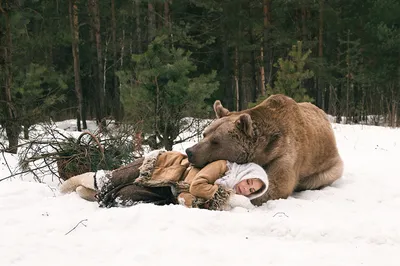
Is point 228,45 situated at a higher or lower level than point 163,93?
higher

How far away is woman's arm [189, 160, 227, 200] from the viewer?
345cm

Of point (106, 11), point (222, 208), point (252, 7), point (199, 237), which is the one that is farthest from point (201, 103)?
point (106, 11)

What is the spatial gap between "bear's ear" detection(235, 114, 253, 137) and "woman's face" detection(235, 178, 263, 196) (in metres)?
0.52

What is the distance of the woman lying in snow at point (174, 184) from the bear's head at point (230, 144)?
0.10 m

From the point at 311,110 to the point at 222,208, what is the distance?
7.19ft

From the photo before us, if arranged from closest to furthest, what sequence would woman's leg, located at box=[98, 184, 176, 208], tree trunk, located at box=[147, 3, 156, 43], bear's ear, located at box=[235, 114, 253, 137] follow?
woman's leg, located at box=[98, 184, 176, 208] → bear's ear, located at box=[235, 114, 253, 137] → tree trunk, located at box=[147, 3, 156, 43]

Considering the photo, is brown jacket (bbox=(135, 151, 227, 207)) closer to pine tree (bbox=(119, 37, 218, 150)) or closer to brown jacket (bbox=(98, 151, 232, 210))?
brown jacket (bbox=(98, 151, 232, 210))

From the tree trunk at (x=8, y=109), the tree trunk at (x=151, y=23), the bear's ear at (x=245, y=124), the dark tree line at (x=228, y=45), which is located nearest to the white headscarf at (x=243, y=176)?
the bear's ear at (x=245, y=124)

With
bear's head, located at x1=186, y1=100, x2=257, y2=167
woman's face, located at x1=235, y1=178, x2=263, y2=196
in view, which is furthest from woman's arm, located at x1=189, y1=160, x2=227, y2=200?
woman's face, located at x1=235, y1=178, x2=263, y2=196

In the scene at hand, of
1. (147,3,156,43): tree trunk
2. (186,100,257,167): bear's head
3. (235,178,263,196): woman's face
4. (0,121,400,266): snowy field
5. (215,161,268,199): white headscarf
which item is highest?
(147,3,156,43): tree trunk

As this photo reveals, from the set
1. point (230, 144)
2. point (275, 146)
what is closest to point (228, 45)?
point (275, 146)

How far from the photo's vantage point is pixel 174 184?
3.74 meters

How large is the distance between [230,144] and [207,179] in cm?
51

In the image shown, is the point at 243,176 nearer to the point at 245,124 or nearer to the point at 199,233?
the point at 245,124
